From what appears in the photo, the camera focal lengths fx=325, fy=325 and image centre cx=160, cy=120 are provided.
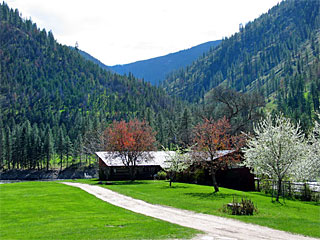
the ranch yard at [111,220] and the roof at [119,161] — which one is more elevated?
the roof at [119,161]

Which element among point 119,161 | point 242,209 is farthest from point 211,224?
point 119,161

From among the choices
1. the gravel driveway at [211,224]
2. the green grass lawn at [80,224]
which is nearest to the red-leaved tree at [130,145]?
the gravel driveway at [211,224]

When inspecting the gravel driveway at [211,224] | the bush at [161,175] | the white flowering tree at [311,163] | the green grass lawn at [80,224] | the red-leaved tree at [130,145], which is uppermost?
the red-leaved tree at [130,145]

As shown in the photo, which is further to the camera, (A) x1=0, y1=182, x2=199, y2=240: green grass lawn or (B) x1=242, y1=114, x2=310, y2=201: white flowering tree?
(B) x1=242, y1=114, x2=310, y2=201: white flowering tree

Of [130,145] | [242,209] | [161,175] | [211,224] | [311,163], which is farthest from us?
[161,175]

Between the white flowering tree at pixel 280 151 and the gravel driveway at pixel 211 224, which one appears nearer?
the gravel driveway at pixel 211 224

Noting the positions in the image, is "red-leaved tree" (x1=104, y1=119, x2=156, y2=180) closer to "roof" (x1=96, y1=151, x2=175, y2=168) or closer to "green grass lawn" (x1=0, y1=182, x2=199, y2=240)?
"roof" (x1=96, y1=151, x2=175, y2=168)

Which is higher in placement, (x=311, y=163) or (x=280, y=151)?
(x=280, y=151)

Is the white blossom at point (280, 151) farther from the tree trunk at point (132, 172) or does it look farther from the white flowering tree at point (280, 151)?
the tree trunk at point (132, 172)

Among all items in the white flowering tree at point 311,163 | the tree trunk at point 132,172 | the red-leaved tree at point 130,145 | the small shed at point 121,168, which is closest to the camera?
the white flowering tree at point 311,163

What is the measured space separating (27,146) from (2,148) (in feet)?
33.0

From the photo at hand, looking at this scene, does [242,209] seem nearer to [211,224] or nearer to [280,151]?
[211,224]

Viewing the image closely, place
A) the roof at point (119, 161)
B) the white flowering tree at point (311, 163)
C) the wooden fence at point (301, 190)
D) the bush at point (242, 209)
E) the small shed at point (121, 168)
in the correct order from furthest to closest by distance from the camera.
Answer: the small shed at point (121, 168)
the roof at point (119, 161)
the wooden fence at point (301, 190)
the white flowering tree at point (311, 163)
the bush at point (242, 209)

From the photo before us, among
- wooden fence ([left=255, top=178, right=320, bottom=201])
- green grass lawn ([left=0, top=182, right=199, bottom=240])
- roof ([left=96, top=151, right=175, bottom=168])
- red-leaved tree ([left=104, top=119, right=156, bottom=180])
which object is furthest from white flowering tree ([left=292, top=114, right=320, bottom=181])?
roof ([left=96, top=151, right=175, bottom=168])
